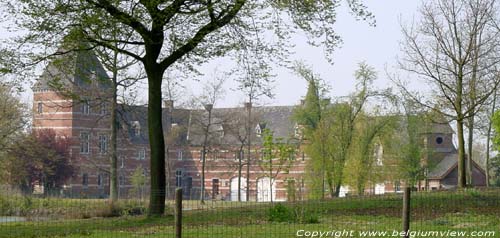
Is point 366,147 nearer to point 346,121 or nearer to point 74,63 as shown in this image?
point 346,121

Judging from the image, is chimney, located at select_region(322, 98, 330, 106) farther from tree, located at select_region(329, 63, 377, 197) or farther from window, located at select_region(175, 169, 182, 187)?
window, located at select_region(175, 169, 182, 187)

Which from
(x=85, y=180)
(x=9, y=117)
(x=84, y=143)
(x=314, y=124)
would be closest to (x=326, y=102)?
(x=314, y=124)

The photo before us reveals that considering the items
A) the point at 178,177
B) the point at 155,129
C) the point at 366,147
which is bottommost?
the point at 178,177

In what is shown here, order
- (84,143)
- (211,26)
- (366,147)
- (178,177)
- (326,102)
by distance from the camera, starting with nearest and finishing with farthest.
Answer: (211,26)
(366,147)
(326,102)
(84,143)
(178,177)

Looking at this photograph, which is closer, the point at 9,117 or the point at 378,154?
the point at 9,117

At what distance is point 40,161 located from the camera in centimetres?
5956

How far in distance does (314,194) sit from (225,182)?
36.6 meters

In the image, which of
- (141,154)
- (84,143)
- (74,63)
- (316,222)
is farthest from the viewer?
(141,154)

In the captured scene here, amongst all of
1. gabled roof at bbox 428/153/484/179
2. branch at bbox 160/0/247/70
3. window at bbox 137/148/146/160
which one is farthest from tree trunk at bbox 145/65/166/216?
window at bbox 137/148/146/160

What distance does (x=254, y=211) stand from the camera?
22781 millimetres

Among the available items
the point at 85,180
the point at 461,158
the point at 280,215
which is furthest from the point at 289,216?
the point at 85,180

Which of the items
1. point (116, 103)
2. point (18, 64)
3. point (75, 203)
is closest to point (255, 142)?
point (116, 103)

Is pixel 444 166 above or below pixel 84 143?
below

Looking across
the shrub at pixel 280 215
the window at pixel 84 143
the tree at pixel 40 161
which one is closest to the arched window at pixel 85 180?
the window at pixel 84 143
